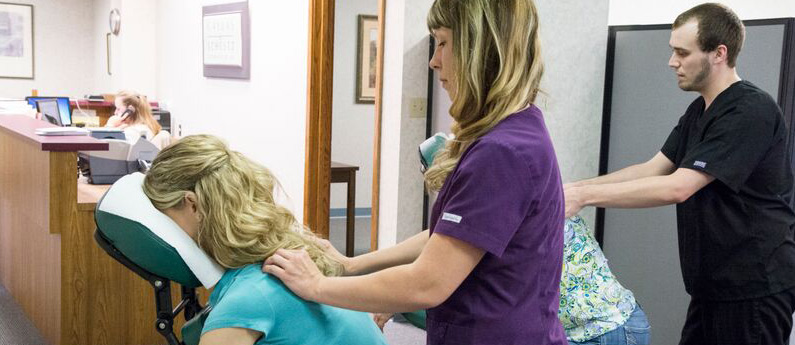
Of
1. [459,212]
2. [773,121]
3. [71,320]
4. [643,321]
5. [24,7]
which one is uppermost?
[24,7]

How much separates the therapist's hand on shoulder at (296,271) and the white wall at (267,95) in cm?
289

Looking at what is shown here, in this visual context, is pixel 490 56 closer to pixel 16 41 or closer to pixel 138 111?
pixel 138 111

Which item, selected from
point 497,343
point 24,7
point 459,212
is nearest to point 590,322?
point 497,343

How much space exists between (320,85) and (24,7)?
22.0 ft

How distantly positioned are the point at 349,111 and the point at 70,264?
365cm

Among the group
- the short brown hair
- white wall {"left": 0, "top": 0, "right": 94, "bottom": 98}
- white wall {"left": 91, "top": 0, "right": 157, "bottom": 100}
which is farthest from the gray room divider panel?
white wall {"left": 0, "top": 0, "right": 94, "bottom": 98}

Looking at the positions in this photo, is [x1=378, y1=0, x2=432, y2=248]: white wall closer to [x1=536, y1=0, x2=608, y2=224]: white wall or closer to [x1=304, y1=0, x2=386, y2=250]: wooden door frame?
[x1=304, y1=0, x2=386, y2=250]: wooden door frame

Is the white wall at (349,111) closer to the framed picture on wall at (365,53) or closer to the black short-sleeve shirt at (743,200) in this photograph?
the framed picture on wall at (365,53)

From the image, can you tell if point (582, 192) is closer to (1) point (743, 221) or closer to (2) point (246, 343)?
(1) point (743, 221)

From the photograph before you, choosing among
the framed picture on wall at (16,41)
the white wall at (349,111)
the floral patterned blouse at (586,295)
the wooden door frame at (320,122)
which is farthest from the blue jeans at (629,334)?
the framed picture on wall at (16,41)

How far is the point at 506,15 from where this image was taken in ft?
4.18

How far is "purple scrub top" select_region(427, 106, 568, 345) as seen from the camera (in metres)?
1.24

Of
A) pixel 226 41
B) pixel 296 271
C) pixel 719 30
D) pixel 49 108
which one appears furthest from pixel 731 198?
pixel 49 108

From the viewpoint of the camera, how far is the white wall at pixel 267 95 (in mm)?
4391
